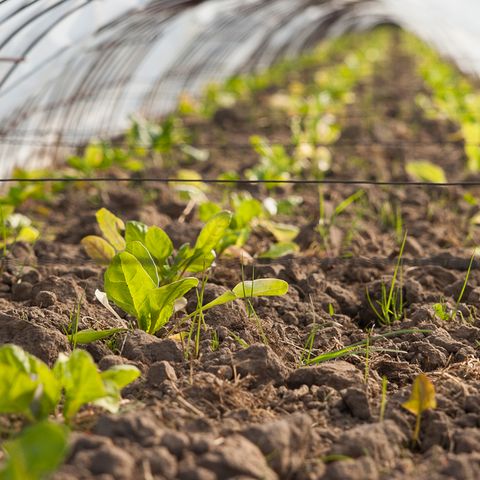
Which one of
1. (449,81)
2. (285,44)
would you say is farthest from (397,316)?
(285,44)

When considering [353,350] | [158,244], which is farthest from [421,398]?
[158,244]

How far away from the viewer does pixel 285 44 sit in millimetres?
14734

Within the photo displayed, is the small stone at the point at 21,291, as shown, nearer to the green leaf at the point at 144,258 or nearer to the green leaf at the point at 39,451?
the green leaf at the point at 144,258

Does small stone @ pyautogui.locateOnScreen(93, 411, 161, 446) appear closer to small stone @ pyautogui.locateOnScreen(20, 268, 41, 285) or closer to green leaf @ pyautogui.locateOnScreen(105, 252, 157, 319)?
green leaf @ pyautogui.locateOnScreen(105, 252, 157, 319)

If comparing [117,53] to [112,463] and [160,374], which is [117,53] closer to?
[160,374]

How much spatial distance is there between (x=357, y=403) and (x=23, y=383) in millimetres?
803

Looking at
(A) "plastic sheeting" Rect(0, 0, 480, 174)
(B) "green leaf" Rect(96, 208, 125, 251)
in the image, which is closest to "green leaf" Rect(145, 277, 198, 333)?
(B) "green leaf" Rect(96, 208, 125, 251)

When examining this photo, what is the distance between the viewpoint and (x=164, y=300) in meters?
2.63

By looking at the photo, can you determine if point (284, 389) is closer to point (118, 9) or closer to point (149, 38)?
point (118, 9)

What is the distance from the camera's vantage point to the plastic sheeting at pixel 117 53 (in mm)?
4586

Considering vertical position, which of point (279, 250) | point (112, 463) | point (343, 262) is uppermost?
point (112, 463)

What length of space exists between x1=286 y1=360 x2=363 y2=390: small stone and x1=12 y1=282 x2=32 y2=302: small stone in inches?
44.3

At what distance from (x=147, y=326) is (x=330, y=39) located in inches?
697

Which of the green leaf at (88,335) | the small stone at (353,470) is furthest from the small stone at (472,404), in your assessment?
the green leaf at (88,335)
